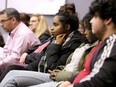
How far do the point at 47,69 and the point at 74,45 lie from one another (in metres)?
0.32

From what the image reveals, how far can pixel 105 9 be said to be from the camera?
1619 mm

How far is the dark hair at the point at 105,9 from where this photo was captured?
160cm

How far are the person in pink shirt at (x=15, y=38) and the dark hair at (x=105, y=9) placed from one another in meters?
1.71

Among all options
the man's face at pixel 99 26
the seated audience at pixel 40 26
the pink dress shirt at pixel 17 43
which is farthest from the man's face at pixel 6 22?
the man's face at pixel 99 26

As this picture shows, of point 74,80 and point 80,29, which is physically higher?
point 80,29

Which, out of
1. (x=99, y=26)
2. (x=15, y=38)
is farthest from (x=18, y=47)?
(x=99, y=26)

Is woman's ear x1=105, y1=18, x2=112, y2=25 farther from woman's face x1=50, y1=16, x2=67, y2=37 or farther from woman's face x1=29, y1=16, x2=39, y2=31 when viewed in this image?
woman's face x1=29, y1=16, x2=39, y2=31

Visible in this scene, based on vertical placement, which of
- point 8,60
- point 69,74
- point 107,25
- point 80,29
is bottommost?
point 8,60

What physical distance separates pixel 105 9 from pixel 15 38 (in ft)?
6.18

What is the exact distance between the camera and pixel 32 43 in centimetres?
338

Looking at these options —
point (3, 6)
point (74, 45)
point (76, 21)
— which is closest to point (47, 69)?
point (74, 45)

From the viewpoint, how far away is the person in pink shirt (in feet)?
10.6

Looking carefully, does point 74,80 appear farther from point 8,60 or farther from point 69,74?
point 8,60

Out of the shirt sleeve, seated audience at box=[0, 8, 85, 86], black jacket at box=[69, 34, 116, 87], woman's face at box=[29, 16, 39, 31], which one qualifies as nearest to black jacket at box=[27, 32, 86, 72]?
seated audience at box=[0, 8, 85, 86]
